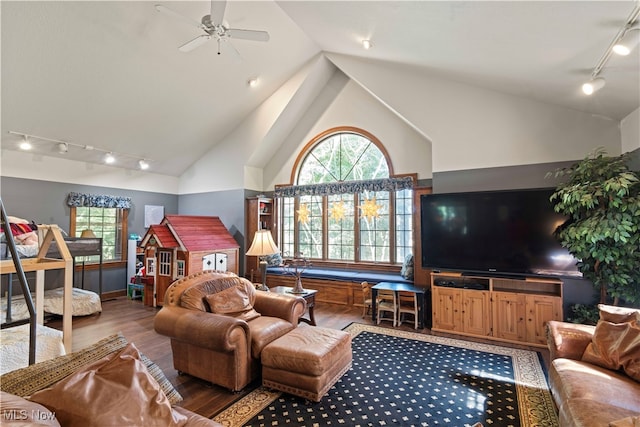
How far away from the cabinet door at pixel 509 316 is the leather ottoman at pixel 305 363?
227 cm

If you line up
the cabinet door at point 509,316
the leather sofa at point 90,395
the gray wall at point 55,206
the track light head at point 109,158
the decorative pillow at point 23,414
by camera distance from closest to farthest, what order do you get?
the decorative pillow at point 23,414 < the leather sofa at point 90,395 < the cabinet door at point 509,316 < the gray wall at point 55,206 < the track light head at point 109,158

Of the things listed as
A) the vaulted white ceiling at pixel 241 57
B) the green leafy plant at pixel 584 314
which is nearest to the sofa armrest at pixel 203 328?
the vaulted white ceiling at pixel 241 57

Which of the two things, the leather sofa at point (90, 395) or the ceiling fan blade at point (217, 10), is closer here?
the leather sofa at point (90, 395)

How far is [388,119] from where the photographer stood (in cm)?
571

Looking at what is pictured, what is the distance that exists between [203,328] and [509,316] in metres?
3.61

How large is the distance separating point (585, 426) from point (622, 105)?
338cm

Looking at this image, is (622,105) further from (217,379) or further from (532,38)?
(217,379)

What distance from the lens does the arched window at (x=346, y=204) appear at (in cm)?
568

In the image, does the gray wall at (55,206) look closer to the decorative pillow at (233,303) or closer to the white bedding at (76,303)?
the white bedding at (76,303)

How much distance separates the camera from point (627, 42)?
2.36 m

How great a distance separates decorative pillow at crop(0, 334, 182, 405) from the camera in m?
1.42

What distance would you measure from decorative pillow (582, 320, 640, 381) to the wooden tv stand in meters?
1.48

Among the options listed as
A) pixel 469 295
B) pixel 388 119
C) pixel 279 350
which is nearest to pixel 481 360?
pixel 469 295

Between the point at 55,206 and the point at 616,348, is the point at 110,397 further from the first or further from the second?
the point at 55,206
